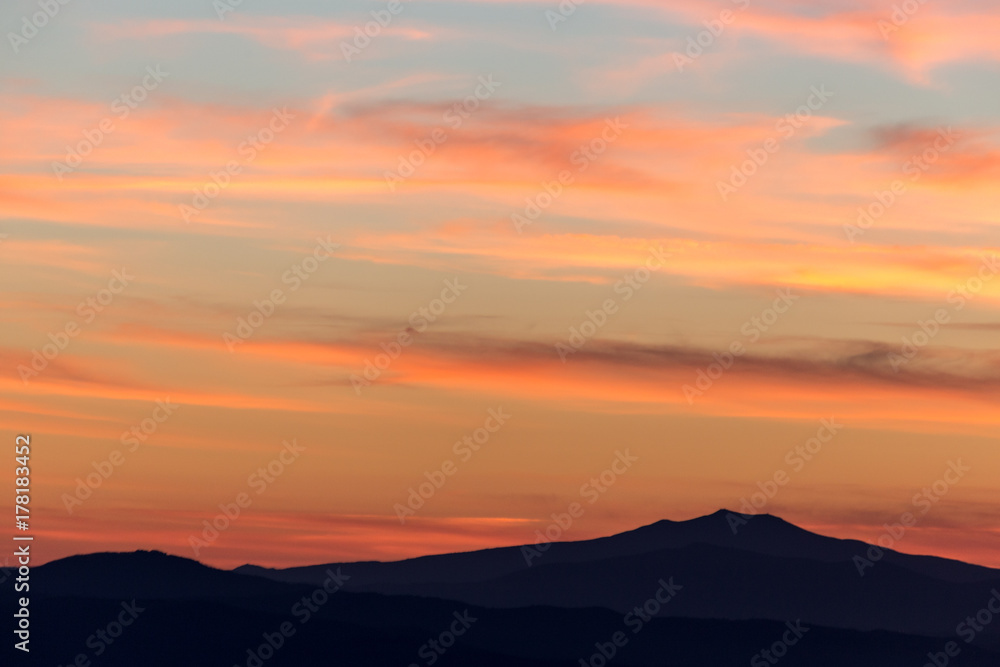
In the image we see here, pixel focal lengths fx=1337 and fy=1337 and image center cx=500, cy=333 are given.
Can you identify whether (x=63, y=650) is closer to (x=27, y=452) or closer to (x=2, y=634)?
(x=2, y=634)

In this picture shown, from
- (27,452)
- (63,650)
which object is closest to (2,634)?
(63,650)

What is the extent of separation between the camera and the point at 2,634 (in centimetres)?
19125

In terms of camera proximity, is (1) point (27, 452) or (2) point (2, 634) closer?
(1) point (27, 452)

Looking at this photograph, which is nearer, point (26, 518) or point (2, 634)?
point (26, 518)

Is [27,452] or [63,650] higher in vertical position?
[27,452]

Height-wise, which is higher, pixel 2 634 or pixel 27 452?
pixel 27 452

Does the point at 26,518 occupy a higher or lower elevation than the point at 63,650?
higher

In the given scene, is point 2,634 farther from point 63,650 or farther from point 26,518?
point 26,518

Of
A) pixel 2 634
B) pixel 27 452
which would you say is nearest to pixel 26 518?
pixel 27 452

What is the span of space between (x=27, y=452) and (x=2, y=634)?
153m

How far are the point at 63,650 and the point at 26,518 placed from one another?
160300 millimetres

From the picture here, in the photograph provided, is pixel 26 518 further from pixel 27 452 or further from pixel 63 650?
pixel 63 650

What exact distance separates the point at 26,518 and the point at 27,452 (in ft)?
9.80

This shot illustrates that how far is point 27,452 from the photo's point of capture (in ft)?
174
